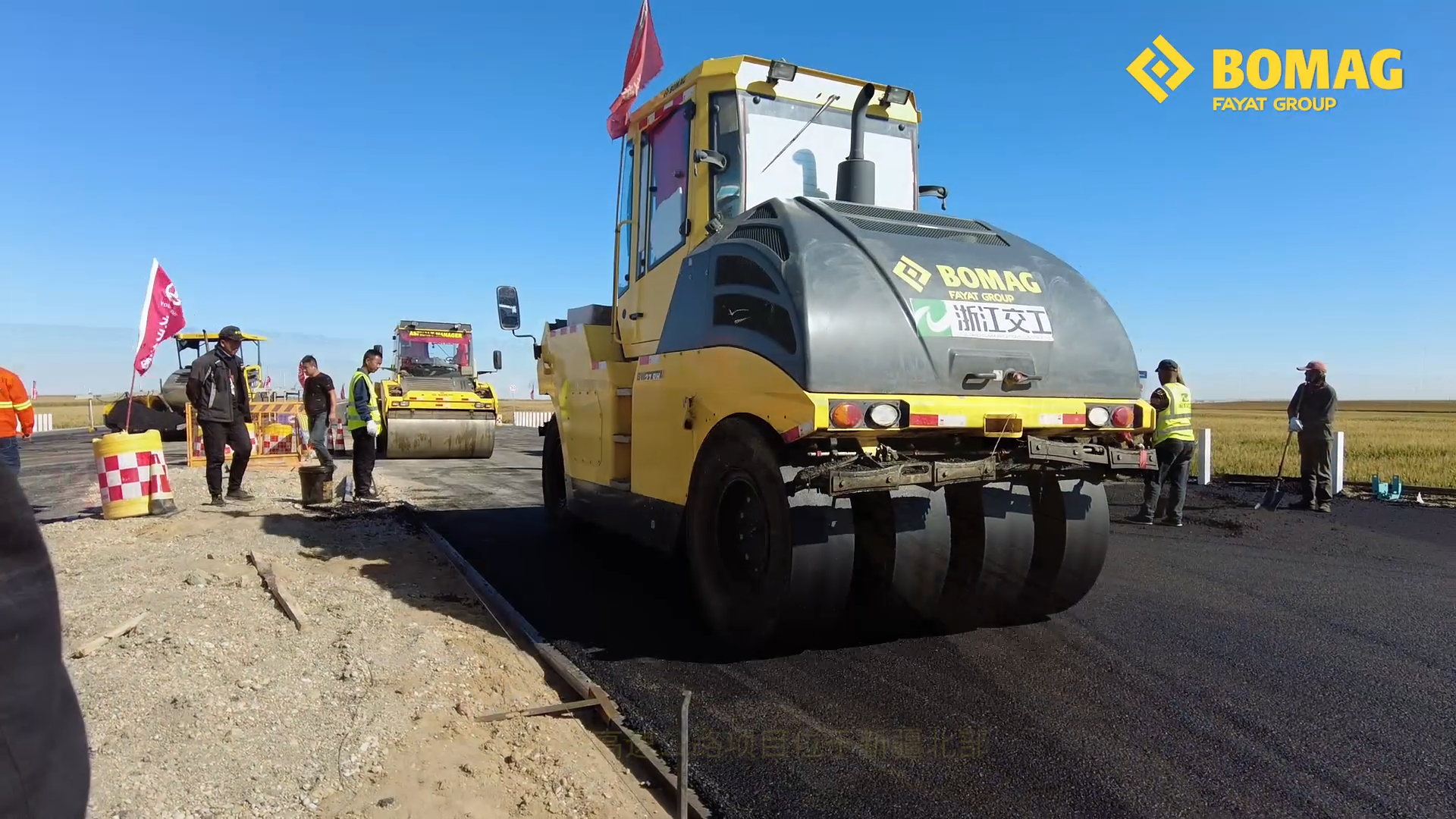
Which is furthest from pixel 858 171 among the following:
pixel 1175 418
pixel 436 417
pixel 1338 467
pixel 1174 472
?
pixel 436 417

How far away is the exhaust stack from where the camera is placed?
4.99 meters

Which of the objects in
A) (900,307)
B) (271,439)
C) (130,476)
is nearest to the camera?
(900,307)

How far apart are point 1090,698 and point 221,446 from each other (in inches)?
327

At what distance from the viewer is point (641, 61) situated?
777 centimetres

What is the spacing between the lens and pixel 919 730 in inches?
128

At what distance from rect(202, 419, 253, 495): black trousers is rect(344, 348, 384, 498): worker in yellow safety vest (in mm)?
1016

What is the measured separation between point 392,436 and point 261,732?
12096mm

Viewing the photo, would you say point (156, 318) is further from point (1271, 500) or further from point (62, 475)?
point (1271, 500)

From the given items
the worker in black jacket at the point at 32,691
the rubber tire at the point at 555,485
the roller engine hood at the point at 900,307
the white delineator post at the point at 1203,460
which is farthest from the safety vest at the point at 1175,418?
the worker in black jacket at the point at 32,691

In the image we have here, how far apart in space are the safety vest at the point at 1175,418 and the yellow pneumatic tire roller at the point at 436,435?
35.9 feet

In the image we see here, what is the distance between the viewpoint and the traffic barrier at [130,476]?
775cm

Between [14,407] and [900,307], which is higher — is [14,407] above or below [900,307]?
below

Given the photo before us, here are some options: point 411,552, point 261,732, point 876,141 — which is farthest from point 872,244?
point 411,552

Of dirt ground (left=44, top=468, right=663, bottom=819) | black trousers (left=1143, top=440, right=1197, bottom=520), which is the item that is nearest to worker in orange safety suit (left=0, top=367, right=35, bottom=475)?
dirt ground (left=44, top=468, right=663, bottom=819)
